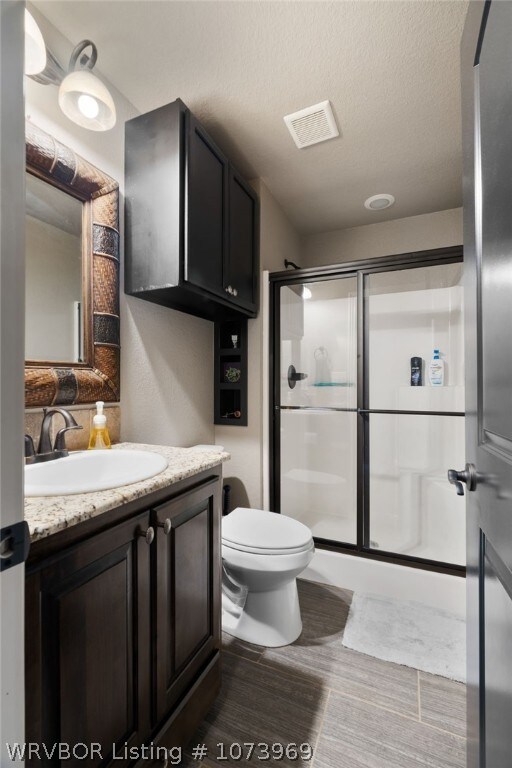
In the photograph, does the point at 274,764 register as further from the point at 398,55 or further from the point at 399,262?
the point at 398,55

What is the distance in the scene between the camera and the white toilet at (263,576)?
144 cm

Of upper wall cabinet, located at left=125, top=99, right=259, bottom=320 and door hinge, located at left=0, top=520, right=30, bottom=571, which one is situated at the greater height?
upper wall cabinet, located at left=125, top=99, right=259, bottom=320

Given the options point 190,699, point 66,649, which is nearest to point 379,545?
point 190,699

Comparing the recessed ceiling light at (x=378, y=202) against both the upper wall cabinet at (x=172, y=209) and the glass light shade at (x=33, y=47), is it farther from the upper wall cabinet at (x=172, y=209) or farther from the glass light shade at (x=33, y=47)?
the glass light shade at (x=33, y=47)

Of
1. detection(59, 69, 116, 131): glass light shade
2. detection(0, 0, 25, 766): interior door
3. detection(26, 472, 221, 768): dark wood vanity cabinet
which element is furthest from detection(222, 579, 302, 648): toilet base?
detection(59, 69, 116, 131): glass light shade

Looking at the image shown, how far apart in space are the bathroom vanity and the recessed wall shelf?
3.54ft

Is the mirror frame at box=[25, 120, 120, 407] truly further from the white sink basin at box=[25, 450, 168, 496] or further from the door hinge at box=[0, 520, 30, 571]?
the door hinge at box=[0, 520, 30, 571]

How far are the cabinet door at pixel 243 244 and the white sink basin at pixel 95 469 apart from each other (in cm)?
103

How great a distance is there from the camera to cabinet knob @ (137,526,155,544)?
848mm

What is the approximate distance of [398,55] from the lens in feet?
4.53

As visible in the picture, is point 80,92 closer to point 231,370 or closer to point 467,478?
point 231,370

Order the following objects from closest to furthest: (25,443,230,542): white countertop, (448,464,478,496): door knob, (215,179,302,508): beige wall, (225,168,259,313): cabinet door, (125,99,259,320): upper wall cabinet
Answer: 1. (25,443,230,542): white countertop
2. (448,464,478,496): door knob
3. (125,99,259,320): upper wall cabinet
4. (225,168,259,313): cabinet door
5. (215,179,302,508): beige wall

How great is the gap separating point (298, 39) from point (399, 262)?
45.5 inches

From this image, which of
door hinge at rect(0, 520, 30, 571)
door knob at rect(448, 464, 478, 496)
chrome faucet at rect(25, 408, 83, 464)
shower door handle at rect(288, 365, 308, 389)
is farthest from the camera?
shower door handle at rect(288, 365, 308, 389)
